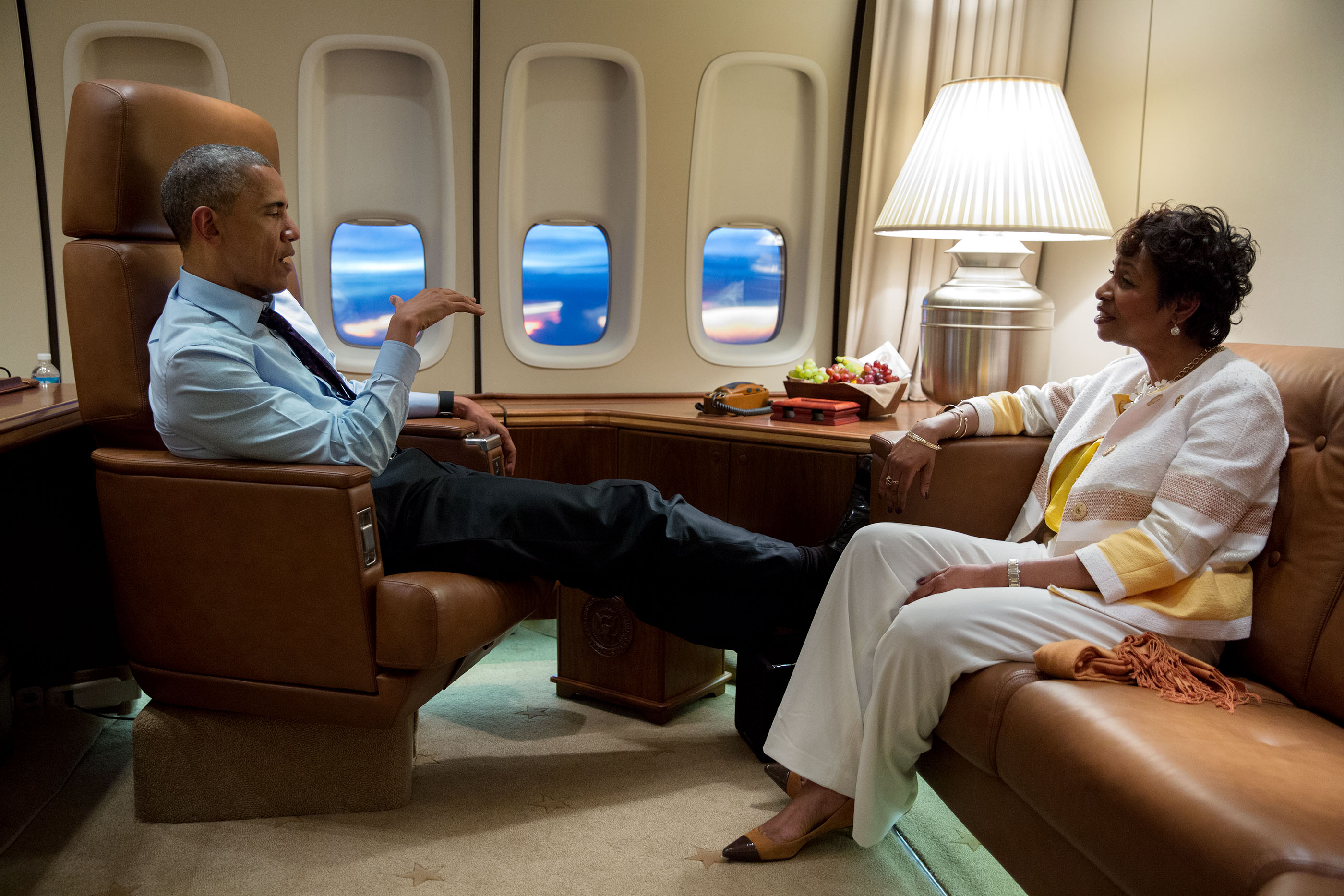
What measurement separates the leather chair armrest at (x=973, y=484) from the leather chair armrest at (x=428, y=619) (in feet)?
3.20

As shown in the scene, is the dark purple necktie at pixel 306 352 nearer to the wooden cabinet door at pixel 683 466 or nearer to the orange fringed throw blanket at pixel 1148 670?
the wooden cabinet door at pixel 683 466

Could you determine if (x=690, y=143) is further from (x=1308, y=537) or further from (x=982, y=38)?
(x=1308, y=537)

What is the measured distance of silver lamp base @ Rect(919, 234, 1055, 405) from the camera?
2.79 metres

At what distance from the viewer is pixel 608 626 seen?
8.74 feet

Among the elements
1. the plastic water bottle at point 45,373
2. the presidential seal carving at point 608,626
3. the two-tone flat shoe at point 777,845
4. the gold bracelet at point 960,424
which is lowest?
the two-tone flat shoe at point 777,845

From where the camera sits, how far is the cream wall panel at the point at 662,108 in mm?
3359

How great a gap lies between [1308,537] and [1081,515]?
1.19ft

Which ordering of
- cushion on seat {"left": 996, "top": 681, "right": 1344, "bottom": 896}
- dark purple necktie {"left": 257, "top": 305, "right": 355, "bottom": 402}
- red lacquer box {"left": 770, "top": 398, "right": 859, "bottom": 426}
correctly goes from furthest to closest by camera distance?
red lacquer box {"left": 770, "top": 398, "right": 859, "bottom": 426}, dark purple necktie {"left": 257, "top": 305, "right": 355, "bottom": 402}, cushion on seat {"left": 996, "top": 681, "right": 1344, "bottom": 896}

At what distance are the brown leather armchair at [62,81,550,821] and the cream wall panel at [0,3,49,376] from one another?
1.39 metres

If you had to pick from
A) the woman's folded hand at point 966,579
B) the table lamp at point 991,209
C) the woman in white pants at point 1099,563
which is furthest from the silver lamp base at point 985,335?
the woman's folded hand at point 966,579

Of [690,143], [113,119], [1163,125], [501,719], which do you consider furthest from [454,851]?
[1163,125]

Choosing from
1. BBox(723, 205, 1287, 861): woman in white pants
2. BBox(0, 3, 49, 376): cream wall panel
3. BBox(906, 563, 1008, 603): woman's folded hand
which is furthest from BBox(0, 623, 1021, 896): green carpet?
BBox(0, 3, 49, 376): cream wall panel

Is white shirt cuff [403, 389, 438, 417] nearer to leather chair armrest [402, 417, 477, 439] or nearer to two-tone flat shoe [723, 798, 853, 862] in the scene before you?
leather chair armrest [402, 417, 477, 439]

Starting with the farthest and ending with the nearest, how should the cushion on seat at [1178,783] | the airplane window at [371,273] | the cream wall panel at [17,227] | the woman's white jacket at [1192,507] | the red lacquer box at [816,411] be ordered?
the airplane window at [371,273] → the cream wall panel at [17,227] → the red lacquer box at [816,411] → the woman's white jacket at [1192,507] → the cushion on seat at [1178,783]
